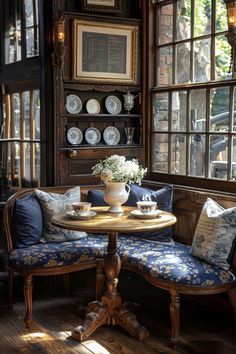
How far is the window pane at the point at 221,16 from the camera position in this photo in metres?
3.91

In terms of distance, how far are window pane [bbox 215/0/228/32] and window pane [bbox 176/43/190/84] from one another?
37 centimetres

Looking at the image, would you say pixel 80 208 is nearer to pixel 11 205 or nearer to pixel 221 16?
pixel 11 205

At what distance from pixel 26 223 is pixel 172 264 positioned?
1.13 meters

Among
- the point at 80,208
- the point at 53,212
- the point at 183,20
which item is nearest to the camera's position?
the point at 80,208

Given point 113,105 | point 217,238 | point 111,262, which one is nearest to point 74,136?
point 113,105

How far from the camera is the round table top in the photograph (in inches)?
126

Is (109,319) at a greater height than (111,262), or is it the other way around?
(111,262)

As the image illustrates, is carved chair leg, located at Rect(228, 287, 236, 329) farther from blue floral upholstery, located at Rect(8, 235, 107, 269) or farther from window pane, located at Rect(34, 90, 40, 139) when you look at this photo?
window pane, located at Rect(34, 90, 40, 139)

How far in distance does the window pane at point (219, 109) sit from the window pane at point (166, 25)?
75 centimetres

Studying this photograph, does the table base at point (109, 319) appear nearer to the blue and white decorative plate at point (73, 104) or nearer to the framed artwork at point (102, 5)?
the blue and white decorative plate at point (73, 104)

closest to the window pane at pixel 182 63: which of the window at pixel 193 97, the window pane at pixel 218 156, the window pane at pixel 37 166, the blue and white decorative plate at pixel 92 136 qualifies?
the window at pixel 193 97

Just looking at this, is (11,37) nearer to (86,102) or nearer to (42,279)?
(86,102)

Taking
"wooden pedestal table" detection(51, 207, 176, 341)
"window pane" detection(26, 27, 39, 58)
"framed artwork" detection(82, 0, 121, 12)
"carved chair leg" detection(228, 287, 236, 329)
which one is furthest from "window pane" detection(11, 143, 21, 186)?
"carved chair leg" detection(228, 287, 236, 329)

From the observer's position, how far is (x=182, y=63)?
4.36 meters
